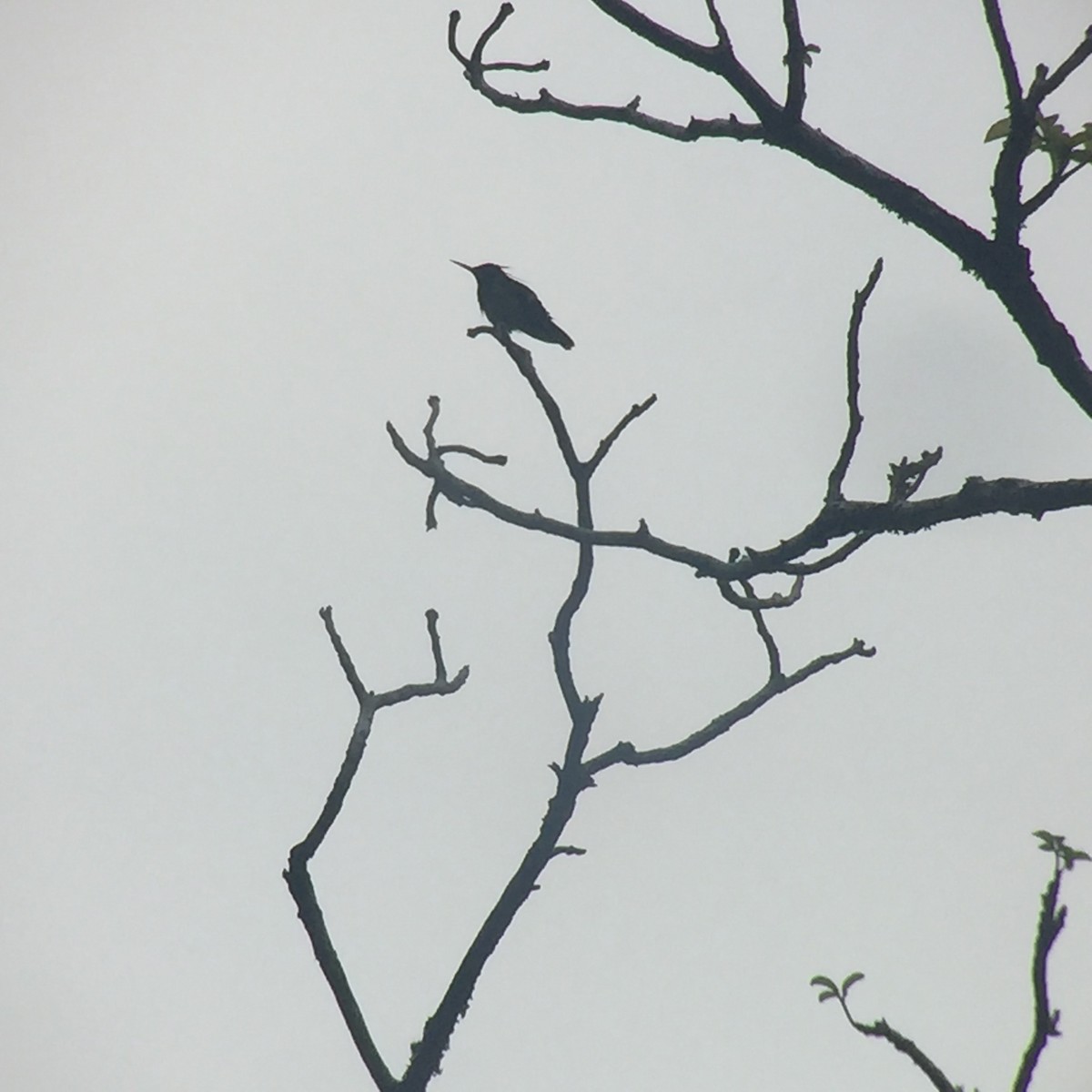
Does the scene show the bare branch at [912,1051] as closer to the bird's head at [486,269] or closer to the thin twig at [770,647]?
the thin twig at [770,647]

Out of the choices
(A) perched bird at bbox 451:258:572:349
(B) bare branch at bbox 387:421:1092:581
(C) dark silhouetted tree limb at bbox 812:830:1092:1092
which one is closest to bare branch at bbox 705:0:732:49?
(B) bare branch at bbox 387:421:1092:581

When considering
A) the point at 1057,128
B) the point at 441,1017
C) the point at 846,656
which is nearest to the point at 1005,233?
the point at 1057,128

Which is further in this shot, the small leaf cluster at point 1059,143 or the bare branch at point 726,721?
the bare branch at point 726,721

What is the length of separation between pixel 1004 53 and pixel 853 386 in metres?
1.14

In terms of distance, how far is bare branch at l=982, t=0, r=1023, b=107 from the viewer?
331cm

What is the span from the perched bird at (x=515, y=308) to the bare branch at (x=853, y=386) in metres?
5.57

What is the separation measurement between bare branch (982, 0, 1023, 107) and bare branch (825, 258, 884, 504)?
2.14ft

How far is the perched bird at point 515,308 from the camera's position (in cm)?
934

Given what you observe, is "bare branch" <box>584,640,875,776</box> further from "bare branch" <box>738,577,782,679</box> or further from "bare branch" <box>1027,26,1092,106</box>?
"bare branch" <box>1027,26,1092,106</box>


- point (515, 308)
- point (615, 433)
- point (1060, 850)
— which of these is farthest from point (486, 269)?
point (1060, 850)

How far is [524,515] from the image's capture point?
4297 mm

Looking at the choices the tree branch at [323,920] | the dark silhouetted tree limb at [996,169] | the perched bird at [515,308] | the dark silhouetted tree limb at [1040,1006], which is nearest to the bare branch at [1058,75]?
the dark silhouetted tree limb at [996,169]

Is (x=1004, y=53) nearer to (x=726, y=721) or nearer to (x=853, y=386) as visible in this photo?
(x=853, y=386)

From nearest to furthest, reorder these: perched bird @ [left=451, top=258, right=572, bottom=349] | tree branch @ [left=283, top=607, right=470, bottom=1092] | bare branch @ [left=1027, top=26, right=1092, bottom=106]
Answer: bare branch @ [left=1027, top=26, right=1092, bottom=106]
tree branch @ [left=283, top=607, right=470, bottom=1092]
perched bird @ [left=451, top=258, right=572, bottom=349]
